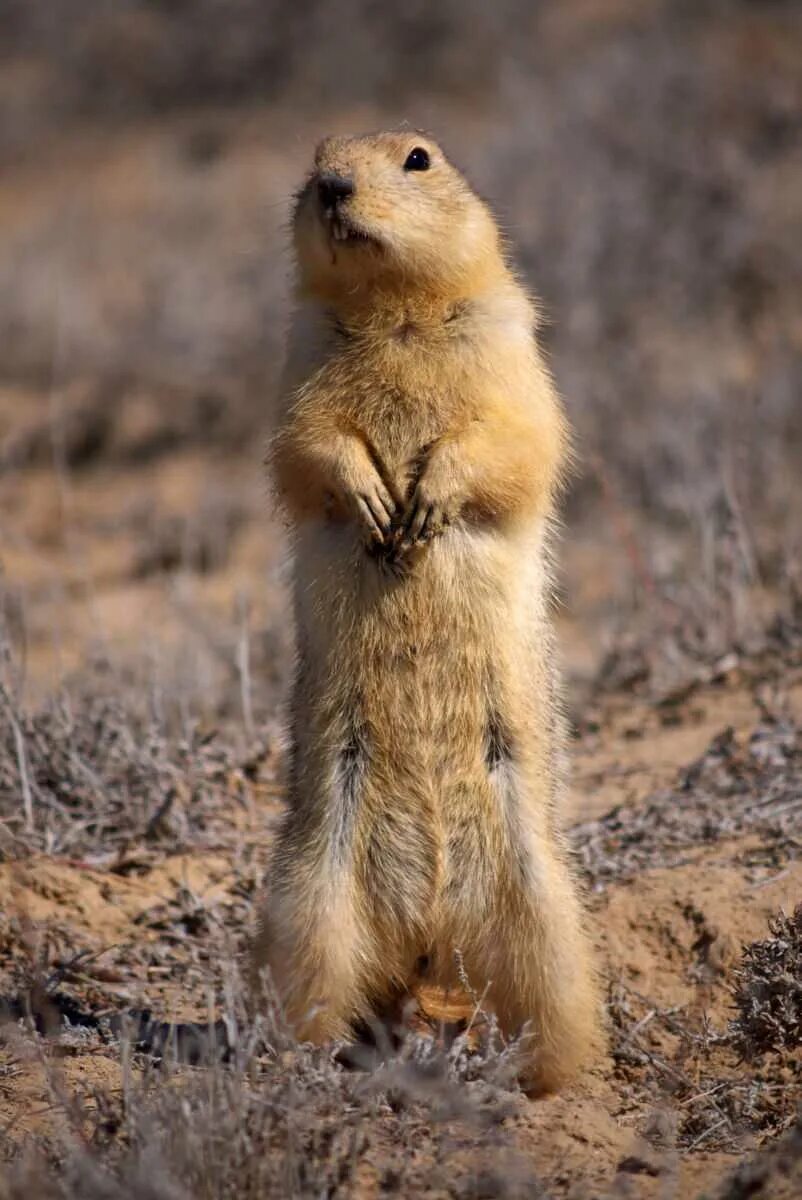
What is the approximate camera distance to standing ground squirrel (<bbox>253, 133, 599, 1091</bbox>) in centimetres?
429

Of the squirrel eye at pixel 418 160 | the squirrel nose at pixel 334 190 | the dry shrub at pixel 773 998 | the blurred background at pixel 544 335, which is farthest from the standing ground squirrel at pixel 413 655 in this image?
the blurred background at pixel 544 335

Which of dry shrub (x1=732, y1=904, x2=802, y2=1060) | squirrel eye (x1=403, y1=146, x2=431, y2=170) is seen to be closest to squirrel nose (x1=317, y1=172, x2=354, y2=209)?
squirrel eye (x1=403, y1=146, x2=431, y2=170)

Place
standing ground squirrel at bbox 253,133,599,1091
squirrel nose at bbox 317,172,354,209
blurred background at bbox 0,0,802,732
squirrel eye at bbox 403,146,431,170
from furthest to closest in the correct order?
blurred background at bbox 0,0,802,732, squirrel eye at bbox 403,146,431,170, squirrel nose at bbox 317,172,354,209, standing ground squirrel at bbox 253,133,599,1091

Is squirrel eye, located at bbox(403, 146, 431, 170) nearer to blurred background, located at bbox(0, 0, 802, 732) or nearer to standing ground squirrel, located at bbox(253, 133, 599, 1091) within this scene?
standing ground squirrel, located at bbox(253, 133, 599, 1091)

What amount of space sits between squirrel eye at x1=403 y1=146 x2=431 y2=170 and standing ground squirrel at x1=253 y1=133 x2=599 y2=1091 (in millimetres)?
189

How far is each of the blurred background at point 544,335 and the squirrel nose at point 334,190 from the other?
6.47ft

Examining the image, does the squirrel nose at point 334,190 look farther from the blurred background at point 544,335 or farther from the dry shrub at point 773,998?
the dry shrub at point 773,998

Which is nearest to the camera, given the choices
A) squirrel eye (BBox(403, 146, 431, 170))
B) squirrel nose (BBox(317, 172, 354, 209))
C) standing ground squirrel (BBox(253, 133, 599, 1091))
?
standing ground squirrel (BBox(253, 133, 599, 1091))

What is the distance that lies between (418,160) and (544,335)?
6359 millimetres

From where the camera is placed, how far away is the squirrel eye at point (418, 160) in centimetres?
474

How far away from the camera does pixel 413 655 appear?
4301 mm

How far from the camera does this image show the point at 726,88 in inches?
488

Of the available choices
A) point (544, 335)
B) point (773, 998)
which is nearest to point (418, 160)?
point (773, 998)

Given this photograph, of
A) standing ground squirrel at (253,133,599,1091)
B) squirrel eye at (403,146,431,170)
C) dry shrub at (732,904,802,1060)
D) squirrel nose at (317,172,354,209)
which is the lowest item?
dry shrub at (732,904,802,1060)
